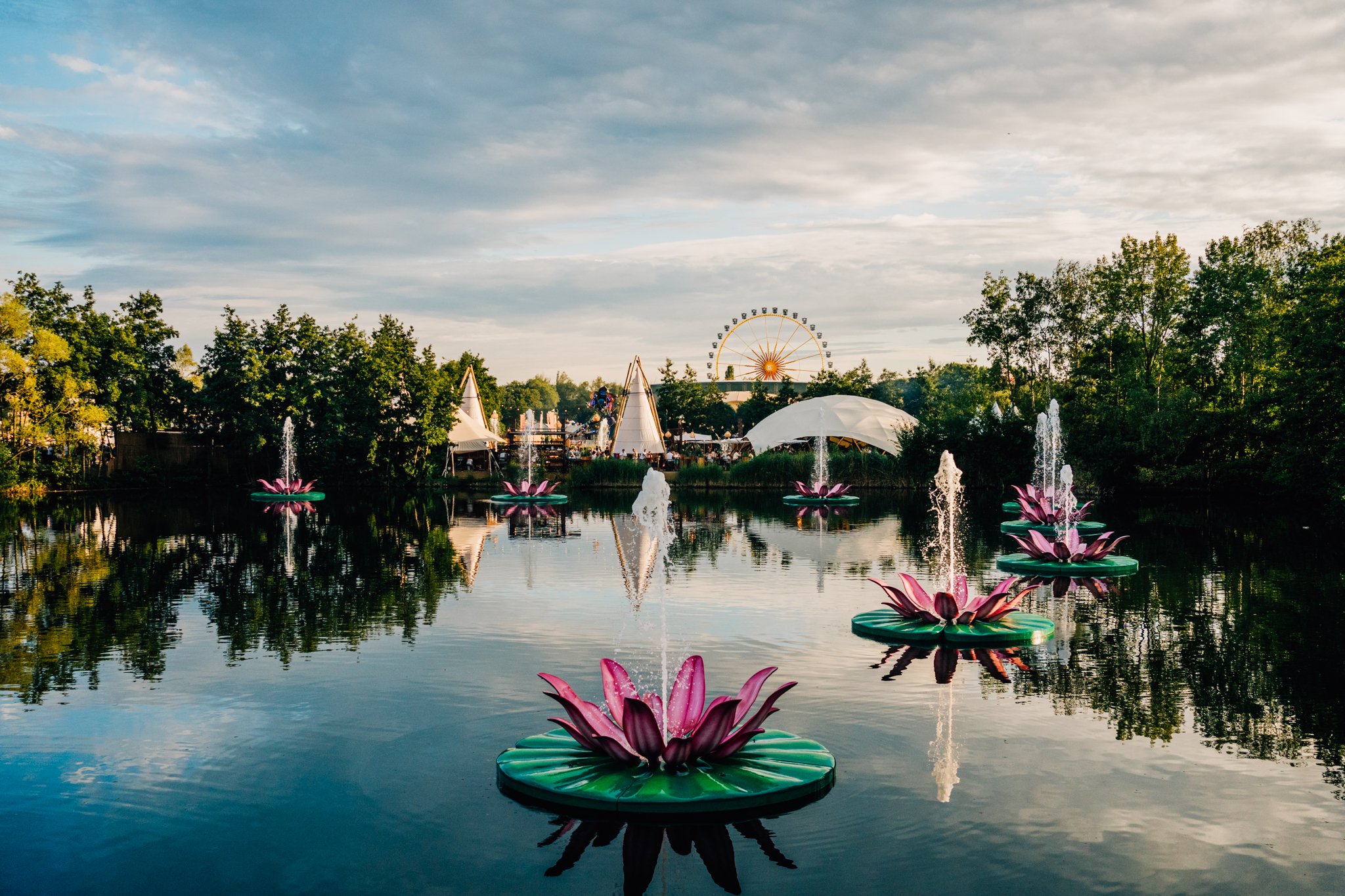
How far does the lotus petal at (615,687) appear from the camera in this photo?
7.55 meters

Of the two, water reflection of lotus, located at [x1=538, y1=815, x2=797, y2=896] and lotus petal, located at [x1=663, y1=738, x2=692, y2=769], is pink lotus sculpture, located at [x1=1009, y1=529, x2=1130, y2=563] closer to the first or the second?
lotus petal, located at [x1=663, y1=738, x2=692, y2=769]

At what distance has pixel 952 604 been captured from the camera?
12.4 metres

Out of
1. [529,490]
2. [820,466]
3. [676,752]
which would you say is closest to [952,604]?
[676,752]

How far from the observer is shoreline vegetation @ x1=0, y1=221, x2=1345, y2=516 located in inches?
1508

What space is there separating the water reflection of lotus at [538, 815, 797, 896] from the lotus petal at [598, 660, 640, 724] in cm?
90

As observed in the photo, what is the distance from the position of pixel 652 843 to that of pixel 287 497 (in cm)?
3315

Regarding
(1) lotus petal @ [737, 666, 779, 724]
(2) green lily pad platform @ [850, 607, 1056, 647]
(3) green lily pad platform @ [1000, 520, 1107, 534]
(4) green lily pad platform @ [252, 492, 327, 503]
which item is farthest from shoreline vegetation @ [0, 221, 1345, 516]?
(1) lotus petal @ [737, 666, 779, 724]

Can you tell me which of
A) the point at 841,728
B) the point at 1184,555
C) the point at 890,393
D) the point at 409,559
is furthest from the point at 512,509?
the point at 890,393

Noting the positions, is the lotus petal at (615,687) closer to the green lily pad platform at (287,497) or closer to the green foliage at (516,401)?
the green lily pad platform at (287,497)

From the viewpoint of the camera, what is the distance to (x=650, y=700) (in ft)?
25.8

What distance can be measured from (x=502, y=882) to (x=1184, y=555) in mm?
17486

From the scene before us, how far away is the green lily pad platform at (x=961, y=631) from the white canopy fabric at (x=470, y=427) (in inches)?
1339

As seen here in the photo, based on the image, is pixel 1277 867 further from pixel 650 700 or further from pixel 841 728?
pixel 650 700

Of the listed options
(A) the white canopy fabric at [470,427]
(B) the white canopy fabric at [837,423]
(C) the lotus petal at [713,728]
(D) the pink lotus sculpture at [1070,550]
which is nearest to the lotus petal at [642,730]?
(C) the lotus petal at [713,728]
